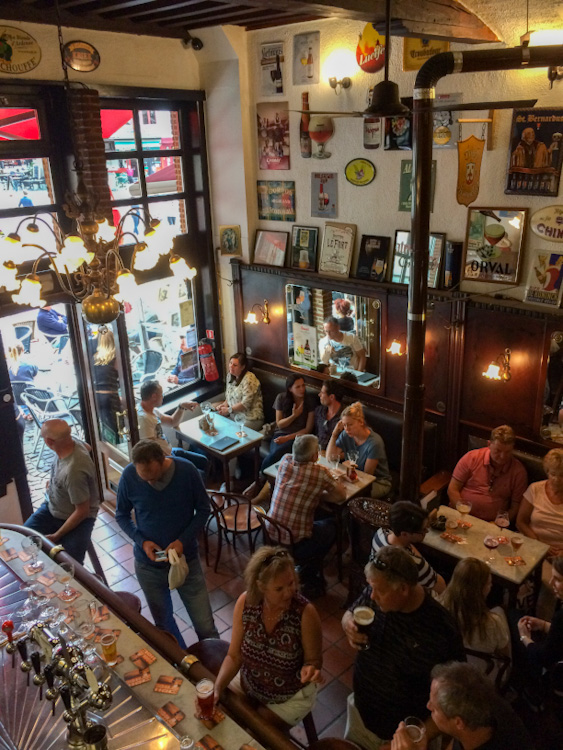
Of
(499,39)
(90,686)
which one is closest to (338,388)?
(499,39)

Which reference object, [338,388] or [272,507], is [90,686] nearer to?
[272,507]

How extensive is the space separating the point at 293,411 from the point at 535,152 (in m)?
3.48

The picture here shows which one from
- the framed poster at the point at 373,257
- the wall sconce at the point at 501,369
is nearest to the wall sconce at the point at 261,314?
the framed poster at the point at 373,257

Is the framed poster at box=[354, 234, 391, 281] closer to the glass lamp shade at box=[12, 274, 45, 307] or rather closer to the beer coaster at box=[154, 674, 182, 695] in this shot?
the glass lamp shade at box=[12, 274, 45, 307]

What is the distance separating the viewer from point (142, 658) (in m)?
3.03

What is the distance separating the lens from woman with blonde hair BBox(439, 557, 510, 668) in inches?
139

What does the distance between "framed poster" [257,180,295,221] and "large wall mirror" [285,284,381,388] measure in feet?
2.69

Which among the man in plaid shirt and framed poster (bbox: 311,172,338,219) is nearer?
the man in plaid shirt

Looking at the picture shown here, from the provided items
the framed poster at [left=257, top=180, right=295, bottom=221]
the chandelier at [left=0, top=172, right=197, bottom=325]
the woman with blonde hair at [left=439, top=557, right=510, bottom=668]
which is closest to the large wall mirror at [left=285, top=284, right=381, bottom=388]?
the framed poster at [left=257, top=180, right=295, bottom=221]

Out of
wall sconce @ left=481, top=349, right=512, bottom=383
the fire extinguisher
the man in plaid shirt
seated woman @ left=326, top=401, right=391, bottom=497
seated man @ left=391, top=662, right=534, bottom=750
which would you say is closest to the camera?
seated man @ left=391, top=662, right=534, bottom=750

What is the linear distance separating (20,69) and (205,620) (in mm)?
4870

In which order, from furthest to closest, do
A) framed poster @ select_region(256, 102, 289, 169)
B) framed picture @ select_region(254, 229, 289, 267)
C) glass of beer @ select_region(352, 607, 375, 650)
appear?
framed picture @ select_region(254, 229, 289, 267)
framed poster @ select_region(256, 102, 289, 169)
glass of beer @ select_region(352, 607, 375, 650)

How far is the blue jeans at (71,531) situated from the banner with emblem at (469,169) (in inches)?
154

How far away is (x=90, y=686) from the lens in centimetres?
260
